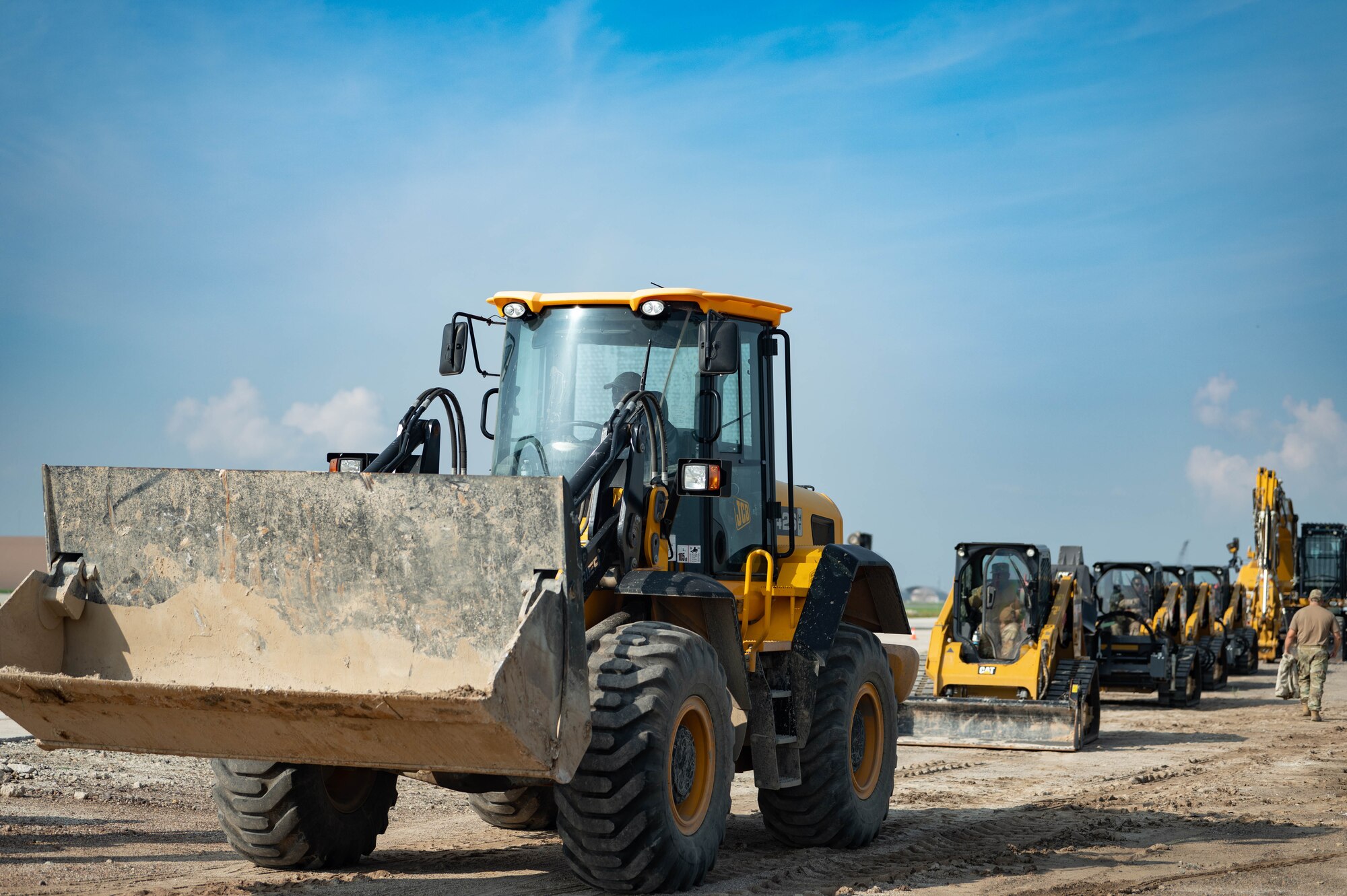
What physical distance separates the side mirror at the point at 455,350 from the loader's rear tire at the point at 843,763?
2716mm

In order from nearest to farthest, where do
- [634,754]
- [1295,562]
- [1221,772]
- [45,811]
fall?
[634,754], [45,811], [1221,772], [1295,562]

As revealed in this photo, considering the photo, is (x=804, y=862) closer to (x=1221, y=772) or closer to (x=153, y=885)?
(x=153, y=885)

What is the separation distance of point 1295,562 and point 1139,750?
18.4 metres

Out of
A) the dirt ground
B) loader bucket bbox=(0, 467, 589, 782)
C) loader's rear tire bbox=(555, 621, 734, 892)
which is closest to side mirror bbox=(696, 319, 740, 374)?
loader's rear tire bbox=(555, 621, 734, 892)

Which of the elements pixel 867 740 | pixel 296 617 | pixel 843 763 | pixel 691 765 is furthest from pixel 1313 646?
pixel 296 617

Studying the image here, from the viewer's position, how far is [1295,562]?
3156 centimetres

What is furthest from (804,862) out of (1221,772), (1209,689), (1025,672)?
(1209,689)

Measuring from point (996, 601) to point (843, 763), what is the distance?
893cm

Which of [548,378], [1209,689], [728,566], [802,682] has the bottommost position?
[1209,689]

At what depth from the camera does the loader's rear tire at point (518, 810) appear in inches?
357

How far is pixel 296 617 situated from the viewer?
6379 mm

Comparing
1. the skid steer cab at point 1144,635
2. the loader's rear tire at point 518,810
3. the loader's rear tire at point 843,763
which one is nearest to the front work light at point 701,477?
the loader's rear tire at point 843,763

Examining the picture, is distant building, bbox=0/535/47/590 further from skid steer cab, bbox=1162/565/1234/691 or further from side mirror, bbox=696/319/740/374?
side mirror, bbox=696/319/740/374

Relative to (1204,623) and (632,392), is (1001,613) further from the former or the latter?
(632,392)
